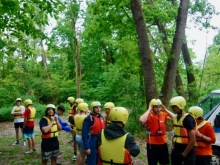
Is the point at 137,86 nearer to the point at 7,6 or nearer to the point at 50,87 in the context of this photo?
the point at 7,6

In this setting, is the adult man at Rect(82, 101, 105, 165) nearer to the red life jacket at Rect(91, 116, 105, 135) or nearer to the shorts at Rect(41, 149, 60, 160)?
the red life jacket at Rect(91, 116, 105, 135)

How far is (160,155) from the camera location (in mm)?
5801

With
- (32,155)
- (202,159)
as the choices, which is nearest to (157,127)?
(202,159)

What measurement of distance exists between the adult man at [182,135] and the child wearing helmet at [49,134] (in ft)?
8.70

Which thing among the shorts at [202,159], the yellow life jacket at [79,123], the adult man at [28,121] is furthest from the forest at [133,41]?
the shorts at [202,159]

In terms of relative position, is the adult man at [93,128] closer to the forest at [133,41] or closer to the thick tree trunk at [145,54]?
the forest at [133,41]

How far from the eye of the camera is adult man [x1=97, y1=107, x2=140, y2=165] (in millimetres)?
3361

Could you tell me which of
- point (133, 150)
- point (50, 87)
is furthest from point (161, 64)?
point (50, 87)

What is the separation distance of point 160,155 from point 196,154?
0.97m

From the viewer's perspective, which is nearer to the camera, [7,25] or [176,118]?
[176,118]

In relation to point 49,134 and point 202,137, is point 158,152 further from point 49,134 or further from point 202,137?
point 49,134

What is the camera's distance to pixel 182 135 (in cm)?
475

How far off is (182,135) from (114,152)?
188cm

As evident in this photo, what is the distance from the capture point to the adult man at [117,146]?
11.0 ft
